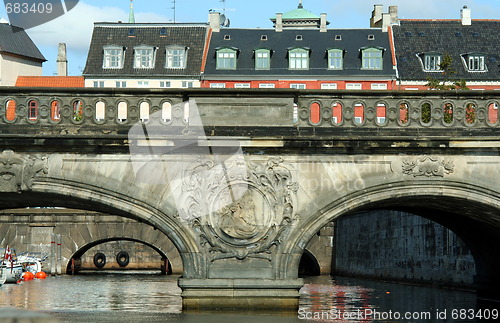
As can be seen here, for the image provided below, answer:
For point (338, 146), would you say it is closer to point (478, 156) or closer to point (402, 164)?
point (402, 164)

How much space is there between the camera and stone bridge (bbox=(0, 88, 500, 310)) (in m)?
20.4

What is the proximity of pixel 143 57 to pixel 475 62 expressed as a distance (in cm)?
2421

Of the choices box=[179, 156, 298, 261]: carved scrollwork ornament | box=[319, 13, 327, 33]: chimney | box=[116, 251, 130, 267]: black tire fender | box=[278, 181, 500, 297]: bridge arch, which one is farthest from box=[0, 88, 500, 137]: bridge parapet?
box=[319, 13, 327, 33]: chimney

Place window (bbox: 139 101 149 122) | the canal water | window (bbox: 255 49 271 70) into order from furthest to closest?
window (bbox: 255 49 271 70), the canal water, window (bbox: 139 101 149 122)

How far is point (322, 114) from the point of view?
20875mm

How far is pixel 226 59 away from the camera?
74.4 m

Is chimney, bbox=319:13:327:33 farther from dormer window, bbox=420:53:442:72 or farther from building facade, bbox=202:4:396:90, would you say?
dormer window, bbox=420:53:442:72

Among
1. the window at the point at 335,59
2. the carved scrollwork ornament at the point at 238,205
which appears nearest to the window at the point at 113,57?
the window at the point at 335,59

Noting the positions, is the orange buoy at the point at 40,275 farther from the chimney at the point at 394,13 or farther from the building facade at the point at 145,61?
the chimney at the point at 394,13

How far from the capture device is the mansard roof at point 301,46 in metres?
74.1

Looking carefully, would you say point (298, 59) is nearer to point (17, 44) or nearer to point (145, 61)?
point (145, 61)

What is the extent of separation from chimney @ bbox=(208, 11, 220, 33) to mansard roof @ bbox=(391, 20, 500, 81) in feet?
43.0

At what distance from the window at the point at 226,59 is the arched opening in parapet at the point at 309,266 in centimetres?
1736

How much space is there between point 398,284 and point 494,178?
77.4 ft
